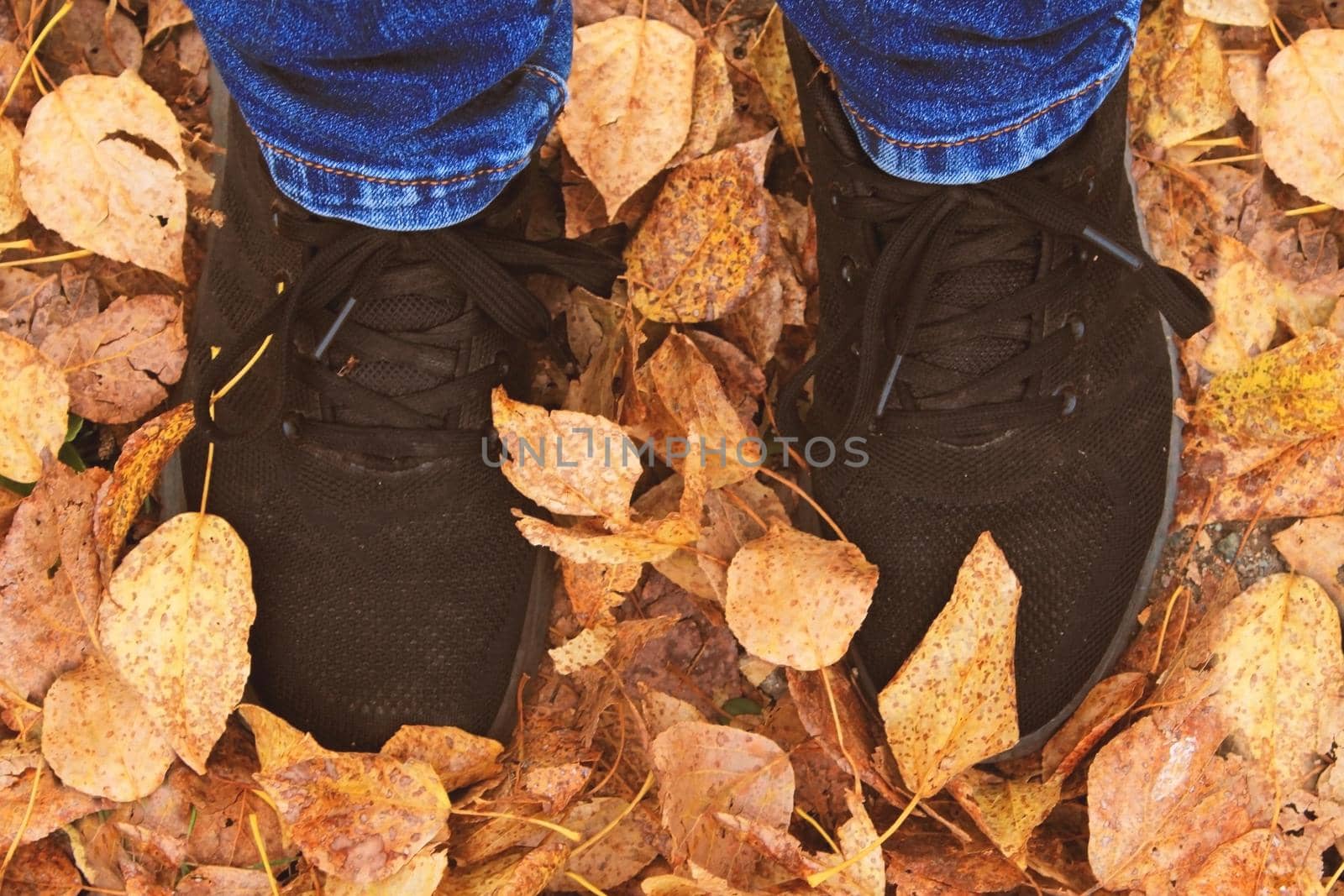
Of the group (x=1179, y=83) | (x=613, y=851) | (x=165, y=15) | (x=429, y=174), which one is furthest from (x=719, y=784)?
(x=165, y=15)

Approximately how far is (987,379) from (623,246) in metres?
0.36

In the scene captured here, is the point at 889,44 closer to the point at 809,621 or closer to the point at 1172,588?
the point at 809,621

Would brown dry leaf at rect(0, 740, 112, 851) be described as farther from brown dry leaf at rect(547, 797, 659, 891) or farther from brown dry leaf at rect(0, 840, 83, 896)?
brown dry leaf at rect(547, 797, 659, 891)

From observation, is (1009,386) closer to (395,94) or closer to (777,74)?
(777,74)

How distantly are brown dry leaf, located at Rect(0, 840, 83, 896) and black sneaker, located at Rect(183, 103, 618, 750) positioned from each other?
235 mm

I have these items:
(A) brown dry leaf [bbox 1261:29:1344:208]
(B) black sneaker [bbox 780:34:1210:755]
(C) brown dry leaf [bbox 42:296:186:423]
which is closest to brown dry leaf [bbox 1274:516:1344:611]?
(B) black sneaker [bbox 780:34:1210:755]

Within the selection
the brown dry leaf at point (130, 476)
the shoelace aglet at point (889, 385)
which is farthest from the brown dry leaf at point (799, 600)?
the brown dry leaf at point (130, 476)

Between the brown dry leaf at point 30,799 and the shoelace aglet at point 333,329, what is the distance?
436 mm

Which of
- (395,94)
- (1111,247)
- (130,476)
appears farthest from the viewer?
(130,476)

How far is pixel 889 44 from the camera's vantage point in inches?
28.9

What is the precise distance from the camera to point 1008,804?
3.14 ft

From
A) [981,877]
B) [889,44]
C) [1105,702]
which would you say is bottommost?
[981,877]

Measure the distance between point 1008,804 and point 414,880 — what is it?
1.63 ft

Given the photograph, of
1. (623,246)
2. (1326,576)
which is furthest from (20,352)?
(1326,576)
